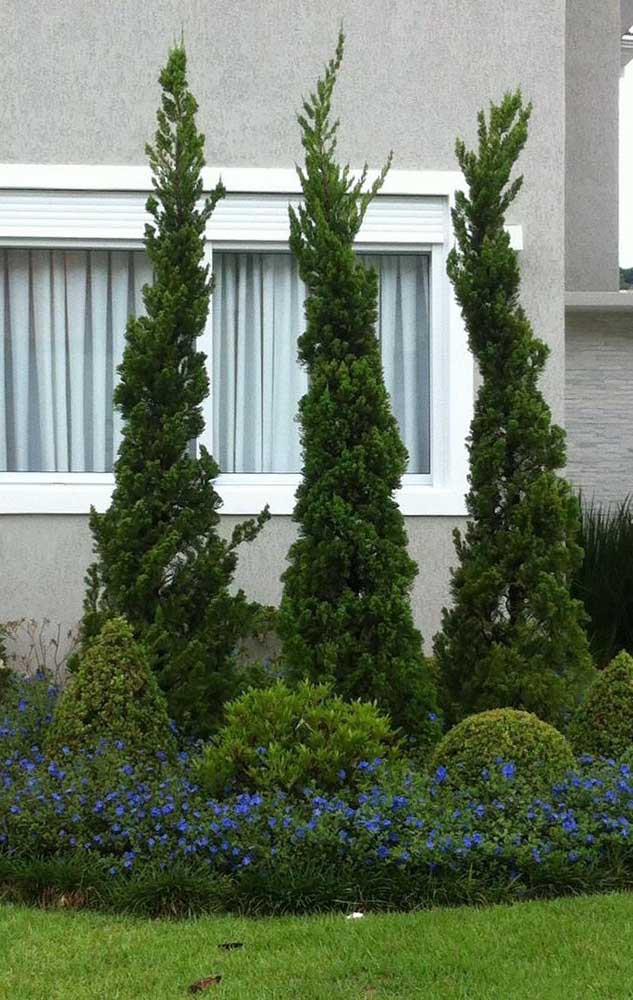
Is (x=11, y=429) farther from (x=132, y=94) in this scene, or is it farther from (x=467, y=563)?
(x=467, y=563)

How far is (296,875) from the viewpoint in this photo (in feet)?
16.4

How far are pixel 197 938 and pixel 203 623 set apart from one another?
2.48m

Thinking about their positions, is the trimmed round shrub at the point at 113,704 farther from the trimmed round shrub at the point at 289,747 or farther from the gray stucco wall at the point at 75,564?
the gray stucco wall at the point at 75,564

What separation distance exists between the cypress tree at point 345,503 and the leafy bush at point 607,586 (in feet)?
11.2

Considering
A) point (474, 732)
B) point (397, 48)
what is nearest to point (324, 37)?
point (397, 48)

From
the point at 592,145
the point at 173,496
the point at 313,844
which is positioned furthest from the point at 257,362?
the point at 592,145

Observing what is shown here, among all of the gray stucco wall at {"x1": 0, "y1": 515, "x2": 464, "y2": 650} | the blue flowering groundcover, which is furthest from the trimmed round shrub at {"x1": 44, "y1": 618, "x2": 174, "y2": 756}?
the gray stucco wall at {"x1": 0, "y1": 515, "x2": 464, "y2": 650}

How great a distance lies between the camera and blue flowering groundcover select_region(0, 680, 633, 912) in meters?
5.00

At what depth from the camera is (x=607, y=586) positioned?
971cm

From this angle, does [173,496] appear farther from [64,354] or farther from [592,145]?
[592,145]

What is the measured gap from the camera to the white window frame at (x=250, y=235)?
8.41m

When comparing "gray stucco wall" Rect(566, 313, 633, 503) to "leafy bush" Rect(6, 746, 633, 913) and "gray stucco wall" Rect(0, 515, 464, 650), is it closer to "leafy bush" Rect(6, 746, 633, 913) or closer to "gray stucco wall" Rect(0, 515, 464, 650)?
"gray stucco wall" Rect(0, 515, 464, 650)

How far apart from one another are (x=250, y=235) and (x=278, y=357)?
0.89 metres

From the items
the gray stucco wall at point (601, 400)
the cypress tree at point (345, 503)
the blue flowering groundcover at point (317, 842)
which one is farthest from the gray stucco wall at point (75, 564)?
the gray stucco wall at point (601, 400)
